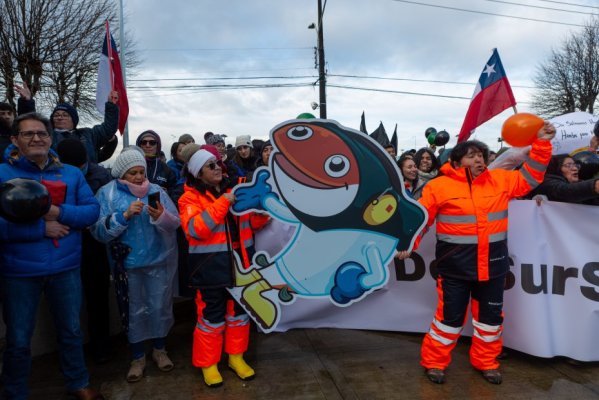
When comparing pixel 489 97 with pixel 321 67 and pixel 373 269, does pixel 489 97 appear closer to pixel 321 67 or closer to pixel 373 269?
pixel 373 269

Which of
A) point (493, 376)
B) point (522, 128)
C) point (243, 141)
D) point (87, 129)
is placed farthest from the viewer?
point (243, 141)

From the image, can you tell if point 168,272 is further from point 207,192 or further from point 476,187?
point 476,187

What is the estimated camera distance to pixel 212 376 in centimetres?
285

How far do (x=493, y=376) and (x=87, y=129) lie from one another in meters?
3.88

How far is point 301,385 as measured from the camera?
9.36 ft

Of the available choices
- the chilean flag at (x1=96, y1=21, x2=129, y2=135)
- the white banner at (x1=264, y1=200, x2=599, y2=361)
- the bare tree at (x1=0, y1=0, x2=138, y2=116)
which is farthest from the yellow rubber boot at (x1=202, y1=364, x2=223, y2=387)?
the bare tree at (x1=0, y1=0, x2=138, y2=116)

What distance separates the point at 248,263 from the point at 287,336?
1.21 meters

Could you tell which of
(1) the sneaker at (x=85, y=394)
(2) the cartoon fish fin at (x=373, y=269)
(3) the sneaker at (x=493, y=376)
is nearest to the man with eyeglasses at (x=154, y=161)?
(1) the sneaker at (x=85, y=394)

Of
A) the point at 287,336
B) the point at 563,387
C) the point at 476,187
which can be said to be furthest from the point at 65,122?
the point at 563,387

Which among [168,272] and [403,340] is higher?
[168,272]

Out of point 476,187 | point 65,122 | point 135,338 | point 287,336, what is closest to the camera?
point 476,187

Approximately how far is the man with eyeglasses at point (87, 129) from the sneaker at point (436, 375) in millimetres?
3108

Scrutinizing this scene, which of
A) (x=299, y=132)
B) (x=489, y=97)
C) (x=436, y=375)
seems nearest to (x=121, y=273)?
(x=299, y=132)

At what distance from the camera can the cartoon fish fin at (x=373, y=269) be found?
2.77 m
